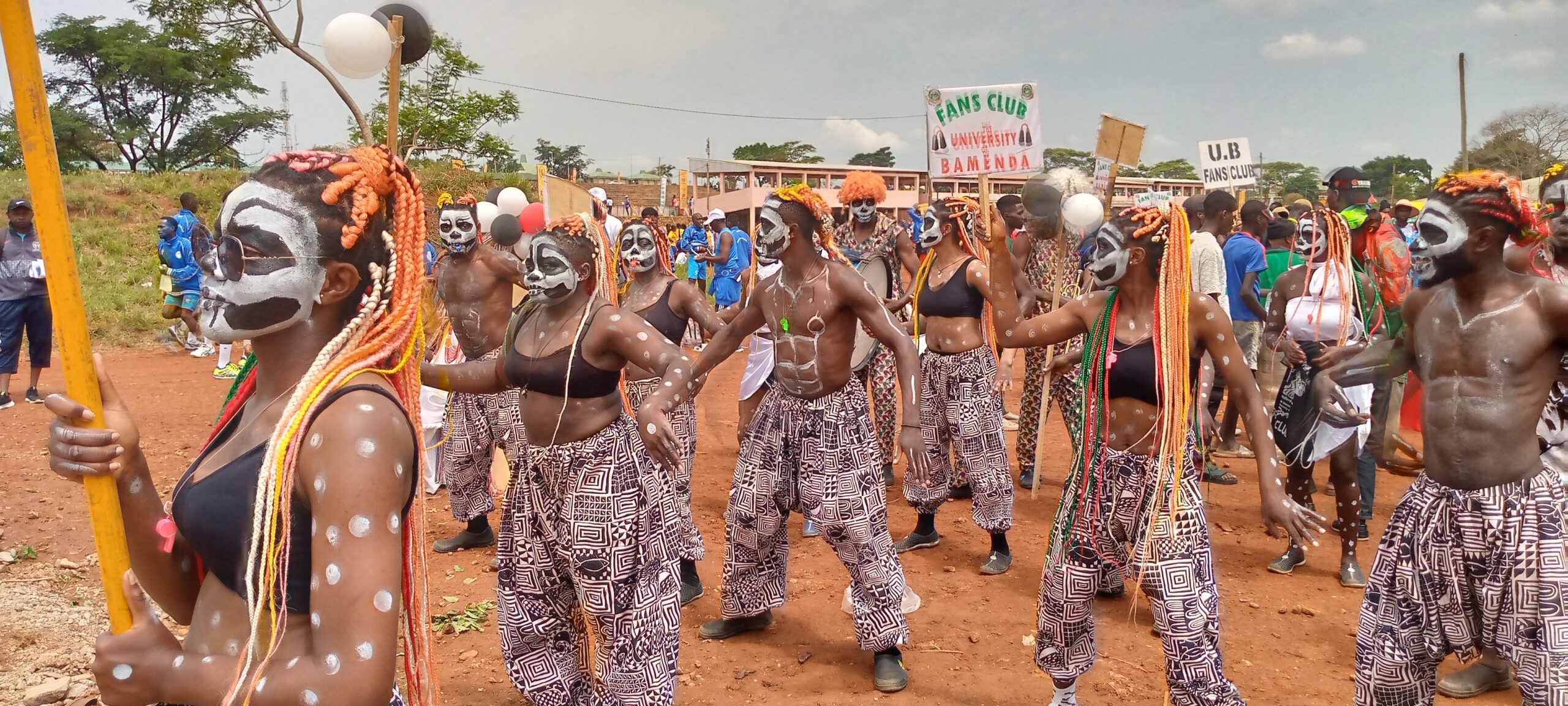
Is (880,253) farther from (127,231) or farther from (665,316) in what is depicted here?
(127,231)

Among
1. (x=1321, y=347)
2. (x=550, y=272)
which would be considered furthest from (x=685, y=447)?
(x=1321, y=347)

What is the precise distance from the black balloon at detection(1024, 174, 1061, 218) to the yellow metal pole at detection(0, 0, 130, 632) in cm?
411

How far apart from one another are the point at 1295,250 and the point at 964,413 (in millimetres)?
2834

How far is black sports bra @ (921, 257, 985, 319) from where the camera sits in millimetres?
6363

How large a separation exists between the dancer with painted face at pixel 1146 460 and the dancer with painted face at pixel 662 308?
247 cm

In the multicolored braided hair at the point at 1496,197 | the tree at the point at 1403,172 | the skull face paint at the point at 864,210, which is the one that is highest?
the tree at the point at 1403,172

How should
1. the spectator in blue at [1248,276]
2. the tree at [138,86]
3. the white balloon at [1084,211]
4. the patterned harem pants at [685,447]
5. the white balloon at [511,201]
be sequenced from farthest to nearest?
the tree at [138,86]
the white balloon at [511,201]
the spectator in blue at [1248,276]
the patterned harem pants at [685,447]
the white balloon at [1084,211]

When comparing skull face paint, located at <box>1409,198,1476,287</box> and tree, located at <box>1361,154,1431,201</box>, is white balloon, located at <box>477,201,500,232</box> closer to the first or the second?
skull face paint, located at <box>1409,198,1476,287</box>

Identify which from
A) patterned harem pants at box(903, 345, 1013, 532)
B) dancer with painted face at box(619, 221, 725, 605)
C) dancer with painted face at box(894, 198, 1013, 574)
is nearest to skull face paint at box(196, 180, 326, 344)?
dancer with painted face at box(619, 221, 725, 605)

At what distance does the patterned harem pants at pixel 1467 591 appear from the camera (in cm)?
291

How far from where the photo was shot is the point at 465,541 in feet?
21.0

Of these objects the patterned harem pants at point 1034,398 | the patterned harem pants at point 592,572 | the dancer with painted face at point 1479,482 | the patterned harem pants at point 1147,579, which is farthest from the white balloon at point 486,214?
the dancer with painted face at point 1479,482

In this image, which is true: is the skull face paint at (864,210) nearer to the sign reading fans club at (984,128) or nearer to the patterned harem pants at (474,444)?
the sign reading fans club at (984,128)

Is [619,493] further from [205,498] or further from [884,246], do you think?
[884,246]
